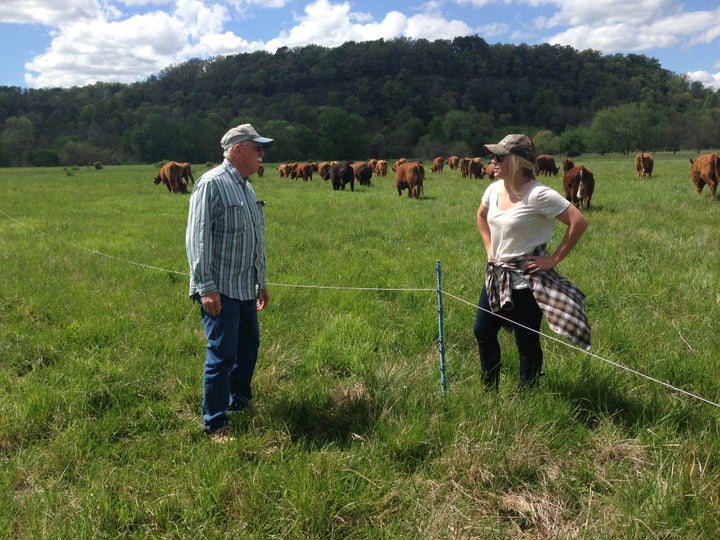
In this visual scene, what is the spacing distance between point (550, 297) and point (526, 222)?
50cm

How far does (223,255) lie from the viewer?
3.24m

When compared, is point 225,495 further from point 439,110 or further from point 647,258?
point 439,110

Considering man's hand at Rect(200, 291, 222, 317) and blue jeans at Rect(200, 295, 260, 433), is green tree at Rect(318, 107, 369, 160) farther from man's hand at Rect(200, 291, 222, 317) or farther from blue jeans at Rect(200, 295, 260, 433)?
man's hand at Rect(200, 291, 222, 317)

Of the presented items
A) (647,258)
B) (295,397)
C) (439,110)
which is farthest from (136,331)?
(439,110)

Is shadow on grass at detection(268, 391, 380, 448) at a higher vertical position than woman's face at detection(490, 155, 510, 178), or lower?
lower

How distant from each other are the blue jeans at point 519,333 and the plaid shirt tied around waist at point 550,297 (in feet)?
0.30

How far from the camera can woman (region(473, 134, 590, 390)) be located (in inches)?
124

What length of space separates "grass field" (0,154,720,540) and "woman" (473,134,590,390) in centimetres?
36

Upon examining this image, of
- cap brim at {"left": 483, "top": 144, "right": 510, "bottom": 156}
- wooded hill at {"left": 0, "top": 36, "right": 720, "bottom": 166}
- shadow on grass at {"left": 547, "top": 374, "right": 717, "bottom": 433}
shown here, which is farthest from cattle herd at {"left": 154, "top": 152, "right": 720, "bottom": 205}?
wooded hill at {"left": 0, "top": 36, "right": 720, "bottom": 166}

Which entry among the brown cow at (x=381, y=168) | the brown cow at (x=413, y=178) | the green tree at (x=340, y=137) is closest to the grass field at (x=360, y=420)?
the brown cow at (x=413, y=178)

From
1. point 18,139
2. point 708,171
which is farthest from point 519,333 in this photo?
point 18,139

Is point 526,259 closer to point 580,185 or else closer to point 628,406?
point 628,406

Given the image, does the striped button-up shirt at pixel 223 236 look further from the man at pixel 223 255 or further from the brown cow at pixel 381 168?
the brown cow at pixel 381 168

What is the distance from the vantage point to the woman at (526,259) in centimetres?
314
